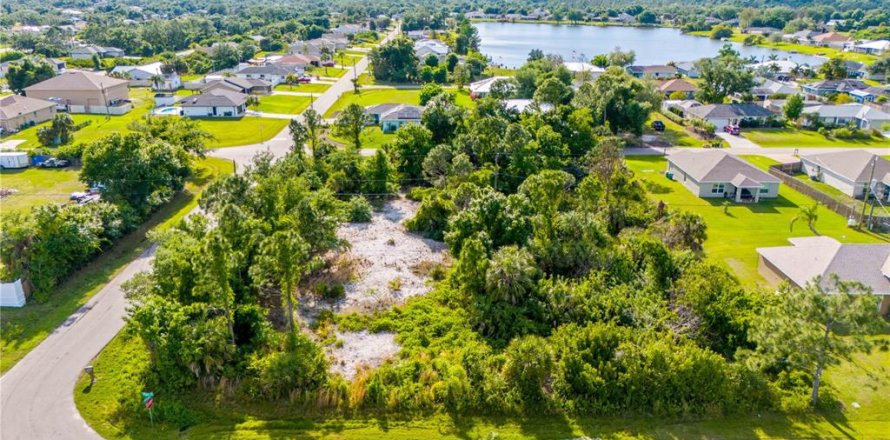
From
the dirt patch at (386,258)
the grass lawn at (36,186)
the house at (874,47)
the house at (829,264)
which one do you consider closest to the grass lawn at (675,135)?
the house at (829,264)

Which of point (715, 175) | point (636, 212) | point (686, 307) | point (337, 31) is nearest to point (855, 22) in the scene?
point (337, 31)

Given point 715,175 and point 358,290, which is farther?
point 715,175

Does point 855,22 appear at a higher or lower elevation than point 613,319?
higher

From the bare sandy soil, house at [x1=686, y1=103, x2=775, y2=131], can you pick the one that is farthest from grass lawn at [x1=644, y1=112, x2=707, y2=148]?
the bare sandy soil

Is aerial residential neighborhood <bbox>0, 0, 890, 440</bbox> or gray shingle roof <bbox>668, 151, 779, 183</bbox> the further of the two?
gray shingle roof <bbox>668, 151, 779, 183</bbox>

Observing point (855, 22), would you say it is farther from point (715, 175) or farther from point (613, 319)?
point (613, 319)

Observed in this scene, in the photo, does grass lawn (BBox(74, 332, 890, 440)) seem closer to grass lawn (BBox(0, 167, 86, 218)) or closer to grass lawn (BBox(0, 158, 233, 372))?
grass lawn (BBox(0, 158, 233, 372))
